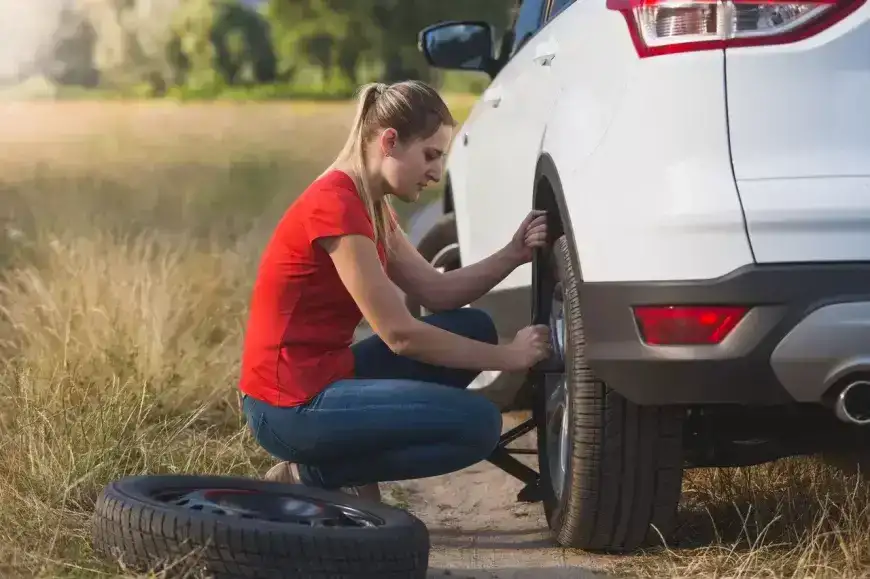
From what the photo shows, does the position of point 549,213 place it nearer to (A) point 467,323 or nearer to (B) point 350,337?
(A) point 467,323

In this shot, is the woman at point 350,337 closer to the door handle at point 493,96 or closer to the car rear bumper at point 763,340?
the car rear bumper at point 763,340

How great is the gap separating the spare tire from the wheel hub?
562mm

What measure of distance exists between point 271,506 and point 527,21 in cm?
227

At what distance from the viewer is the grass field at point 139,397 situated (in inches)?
131

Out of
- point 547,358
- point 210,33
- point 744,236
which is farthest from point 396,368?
point 210,33

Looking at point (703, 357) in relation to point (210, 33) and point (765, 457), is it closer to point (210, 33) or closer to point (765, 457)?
point (765, 457)

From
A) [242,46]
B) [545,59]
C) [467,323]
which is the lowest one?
[242,46]

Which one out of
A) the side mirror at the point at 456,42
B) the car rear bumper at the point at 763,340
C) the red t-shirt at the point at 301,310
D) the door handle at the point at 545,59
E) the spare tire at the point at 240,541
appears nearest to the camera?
the car rear bumper at the point at 763,340

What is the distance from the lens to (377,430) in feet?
11.0

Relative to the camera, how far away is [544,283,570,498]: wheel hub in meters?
3.45

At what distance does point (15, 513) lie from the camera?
3426 mm

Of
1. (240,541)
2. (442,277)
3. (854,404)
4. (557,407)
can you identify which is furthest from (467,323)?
(854,404)

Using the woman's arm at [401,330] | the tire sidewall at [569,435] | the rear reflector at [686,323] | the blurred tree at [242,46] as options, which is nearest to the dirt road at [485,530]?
the tire sidewall at [569,435]

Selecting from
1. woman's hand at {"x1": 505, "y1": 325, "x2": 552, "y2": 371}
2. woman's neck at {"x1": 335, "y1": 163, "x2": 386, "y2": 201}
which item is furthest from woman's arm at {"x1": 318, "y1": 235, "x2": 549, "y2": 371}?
woman's neck at {"x1": 335, "y1": 163, "x2": 386, "y2": 201}
